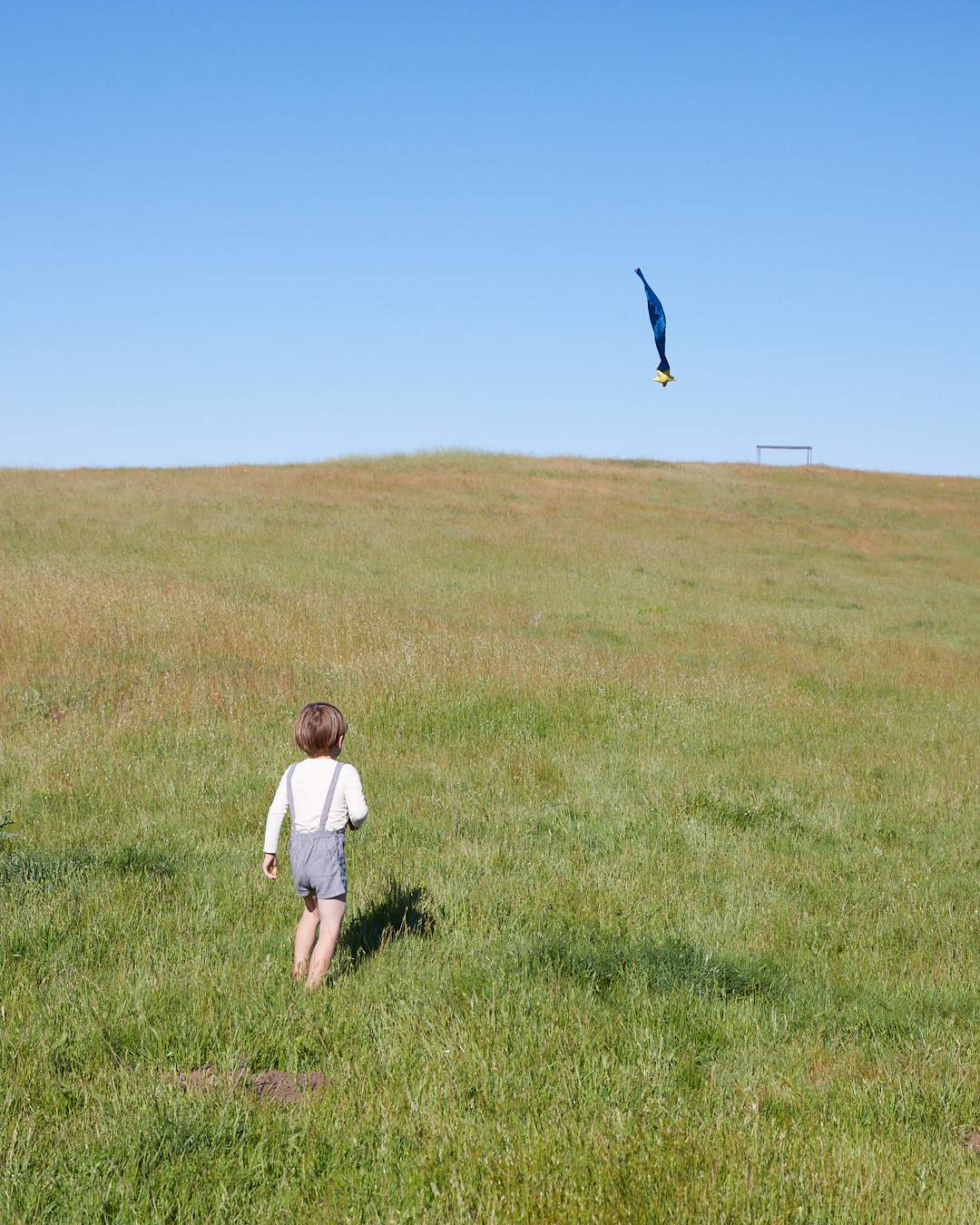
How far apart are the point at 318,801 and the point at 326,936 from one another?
2.11 feet

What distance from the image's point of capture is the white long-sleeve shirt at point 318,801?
486cm

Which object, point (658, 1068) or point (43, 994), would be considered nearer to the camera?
point (658, 1068)

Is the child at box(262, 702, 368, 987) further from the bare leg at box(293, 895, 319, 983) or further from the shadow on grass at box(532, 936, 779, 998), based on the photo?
the shadow on grass at box(532, 936, 779, 998)

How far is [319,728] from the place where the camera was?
16.0 ft

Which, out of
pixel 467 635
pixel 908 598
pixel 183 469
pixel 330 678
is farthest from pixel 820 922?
pixel 183 469

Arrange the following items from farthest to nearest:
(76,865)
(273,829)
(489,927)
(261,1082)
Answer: (76,865), (489,927), (273,829), (261,1082)

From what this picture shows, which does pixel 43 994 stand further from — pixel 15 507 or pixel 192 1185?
pixel 15 507

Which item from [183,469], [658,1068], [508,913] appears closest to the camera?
[658,1068]

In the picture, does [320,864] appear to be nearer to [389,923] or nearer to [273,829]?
[273,829]

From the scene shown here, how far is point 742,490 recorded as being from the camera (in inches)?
1924

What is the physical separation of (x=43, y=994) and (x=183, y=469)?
4407 centimetres

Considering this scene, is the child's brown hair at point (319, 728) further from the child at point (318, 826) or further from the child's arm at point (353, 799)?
the child's arm at point (353, 799)

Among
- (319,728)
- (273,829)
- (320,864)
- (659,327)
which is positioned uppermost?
(659,327)

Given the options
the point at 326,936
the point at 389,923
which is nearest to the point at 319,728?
the point at 326,936
